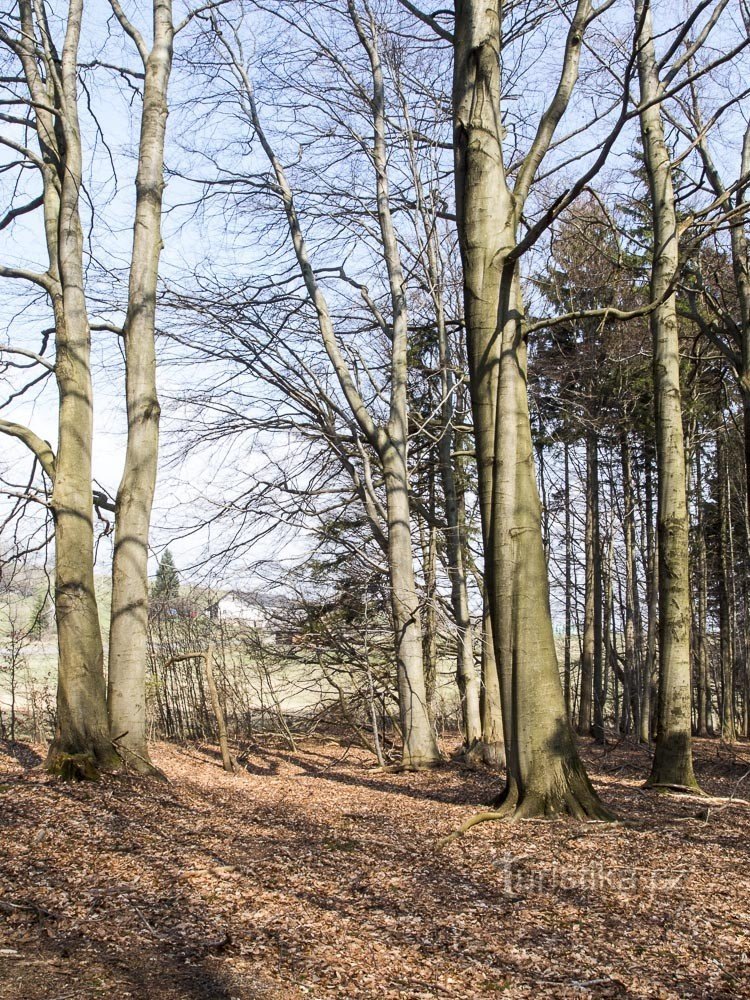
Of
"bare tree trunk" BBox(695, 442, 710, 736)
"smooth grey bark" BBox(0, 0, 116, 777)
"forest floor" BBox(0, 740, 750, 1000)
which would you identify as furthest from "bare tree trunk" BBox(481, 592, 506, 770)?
"bare tree trunk" BBox(695, 442, 710, 736)

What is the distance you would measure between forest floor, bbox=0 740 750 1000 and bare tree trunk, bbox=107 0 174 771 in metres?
1.09

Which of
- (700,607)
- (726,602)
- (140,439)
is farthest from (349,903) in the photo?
(700,607)

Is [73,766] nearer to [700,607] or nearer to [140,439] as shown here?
[140,439]

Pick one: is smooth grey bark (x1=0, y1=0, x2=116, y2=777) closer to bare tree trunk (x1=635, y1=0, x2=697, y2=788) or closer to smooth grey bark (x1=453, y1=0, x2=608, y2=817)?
smooth grey bark (x1=453, y1=0, x2=608, y2=817)


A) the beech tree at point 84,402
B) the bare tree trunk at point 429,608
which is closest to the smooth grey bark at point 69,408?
the beech tree at point 84,402

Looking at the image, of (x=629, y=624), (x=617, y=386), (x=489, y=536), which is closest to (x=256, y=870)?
(x=489, y=536)

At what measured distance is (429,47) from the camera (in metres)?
9.27

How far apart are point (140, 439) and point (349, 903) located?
565cm

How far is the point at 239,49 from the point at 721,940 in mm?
12956

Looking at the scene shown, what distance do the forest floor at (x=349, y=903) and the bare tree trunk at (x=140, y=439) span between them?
1087 mm

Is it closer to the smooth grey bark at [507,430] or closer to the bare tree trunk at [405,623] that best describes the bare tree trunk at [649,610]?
the bare tree trunk at [405,623]

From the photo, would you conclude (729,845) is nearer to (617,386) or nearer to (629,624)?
(617,386)

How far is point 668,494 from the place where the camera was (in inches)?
374

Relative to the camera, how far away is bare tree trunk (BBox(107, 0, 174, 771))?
8.22m
